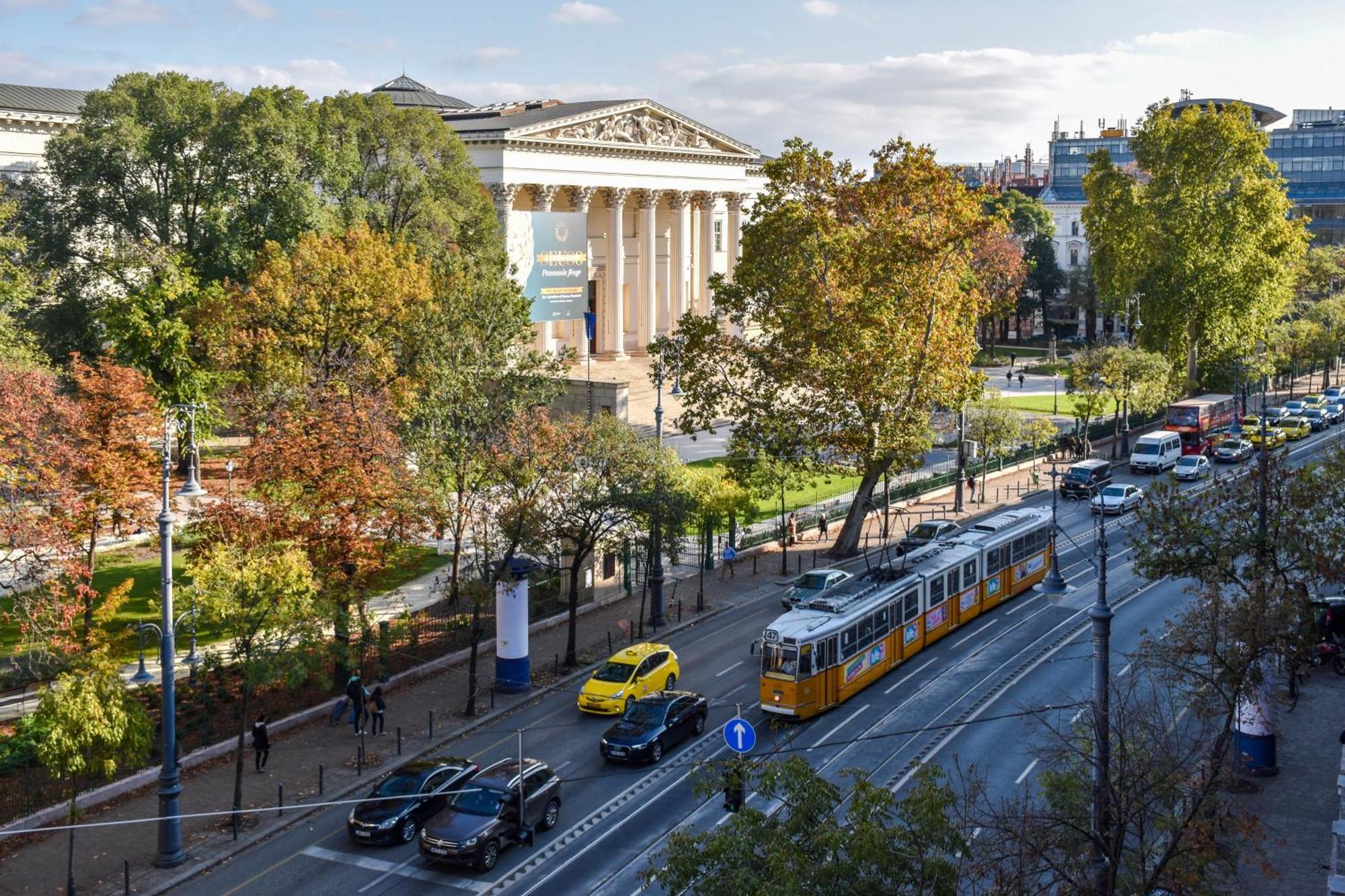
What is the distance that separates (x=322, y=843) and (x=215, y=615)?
18.0 ft

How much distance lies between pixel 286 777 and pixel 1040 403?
75.4m

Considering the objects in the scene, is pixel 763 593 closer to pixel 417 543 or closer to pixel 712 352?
pixel 712 352

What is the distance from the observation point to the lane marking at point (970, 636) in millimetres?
39938

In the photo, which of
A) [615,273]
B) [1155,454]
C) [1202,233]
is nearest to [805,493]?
[1155,454]

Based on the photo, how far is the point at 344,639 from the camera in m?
32.5

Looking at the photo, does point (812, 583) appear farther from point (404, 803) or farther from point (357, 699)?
point (404, 803)

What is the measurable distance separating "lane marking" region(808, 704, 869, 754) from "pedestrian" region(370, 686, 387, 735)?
11.0 metres

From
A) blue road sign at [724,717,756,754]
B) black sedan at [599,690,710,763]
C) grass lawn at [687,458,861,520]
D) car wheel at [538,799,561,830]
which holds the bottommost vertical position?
car wheel at [538,799,561,830]

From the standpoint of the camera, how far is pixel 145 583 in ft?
140

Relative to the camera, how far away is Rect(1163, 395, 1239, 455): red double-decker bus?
75188 millimetres

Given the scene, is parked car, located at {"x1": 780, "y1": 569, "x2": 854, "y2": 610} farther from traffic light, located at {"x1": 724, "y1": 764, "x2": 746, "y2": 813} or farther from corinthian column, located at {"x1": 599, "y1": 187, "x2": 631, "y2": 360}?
corinthian column, located at {"x1": 599, "y1": 187, "x2": 631, "y2": 360}

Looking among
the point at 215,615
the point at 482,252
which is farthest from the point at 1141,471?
the point at 215,615

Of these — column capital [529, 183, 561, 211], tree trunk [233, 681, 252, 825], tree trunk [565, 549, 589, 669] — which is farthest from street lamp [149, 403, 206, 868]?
column capital [529, 183, 561, 211]

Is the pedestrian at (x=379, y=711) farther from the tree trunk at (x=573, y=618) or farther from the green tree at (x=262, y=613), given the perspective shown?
the tree trunk at (x=573, y=618)
